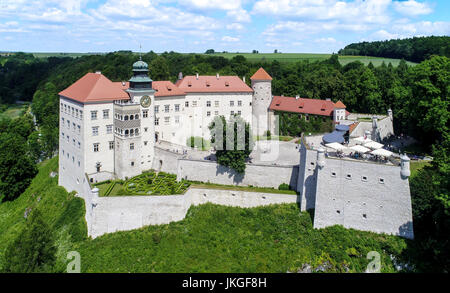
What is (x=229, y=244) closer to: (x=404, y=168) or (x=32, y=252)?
(x=404, y=168)

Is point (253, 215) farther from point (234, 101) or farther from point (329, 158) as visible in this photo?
point (234, 101)

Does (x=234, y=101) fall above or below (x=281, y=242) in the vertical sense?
above

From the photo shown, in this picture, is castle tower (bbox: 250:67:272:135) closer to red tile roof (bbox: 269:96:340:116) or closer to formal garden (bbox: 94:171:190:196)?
red tile roof (bbox: 269:96:340:116)
